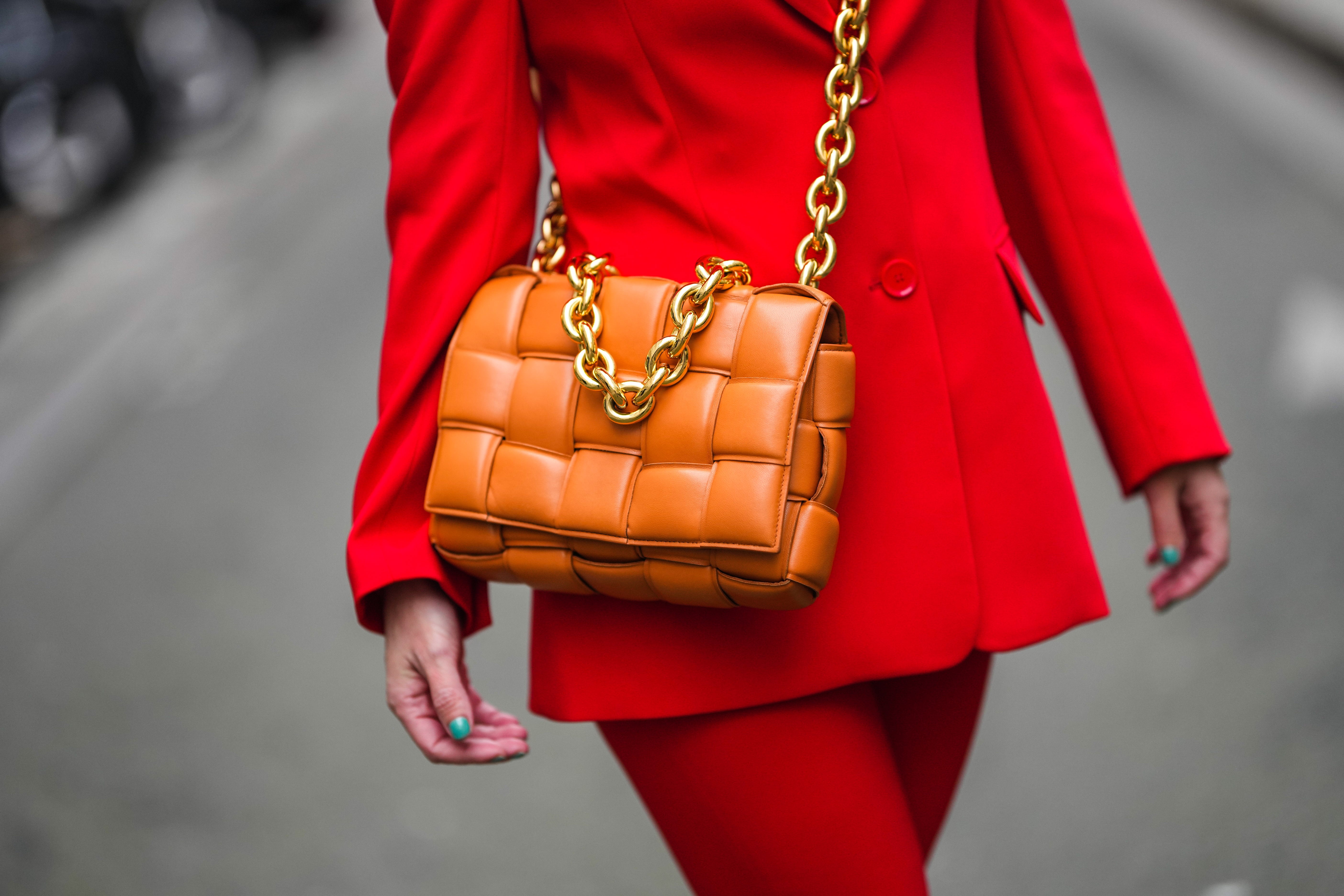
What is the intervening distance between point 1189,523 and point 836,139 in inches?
23.7

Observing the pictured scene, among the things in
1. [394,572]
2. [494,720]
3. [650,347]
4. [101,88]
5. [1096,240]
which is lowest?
[101,88]

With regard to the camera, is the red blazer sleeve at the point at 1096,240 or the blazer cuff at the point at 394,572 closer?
the blazer cuff at the point at 394,572

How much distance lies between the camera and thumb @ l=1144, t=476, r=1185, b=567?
4.07 ft

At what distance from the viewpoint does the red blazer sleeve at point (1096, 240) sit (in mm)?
1191

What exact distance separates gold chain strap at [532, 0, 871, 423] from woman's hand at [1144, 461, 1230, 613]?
0.49 metres

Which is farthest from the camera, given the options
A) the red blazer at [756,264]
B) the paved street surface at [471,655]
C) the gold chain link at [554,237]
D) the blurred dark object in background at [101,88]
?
the blurred dark object in background at [101,88]

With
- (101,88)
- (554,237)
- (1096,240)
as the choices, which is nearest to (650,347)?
(554,237)

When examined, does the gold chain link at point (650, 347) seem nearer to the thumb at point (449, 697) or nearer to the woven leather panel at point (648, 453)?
the woven leather panel at point (648, 453)

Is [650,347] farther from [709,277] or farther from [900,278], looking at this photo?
[900,278]

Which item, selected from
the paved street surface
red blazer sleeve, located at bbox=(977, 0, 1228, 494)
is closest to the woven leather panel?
red blazer sleeve, located at bbox=(977, 0, 1228, 494)

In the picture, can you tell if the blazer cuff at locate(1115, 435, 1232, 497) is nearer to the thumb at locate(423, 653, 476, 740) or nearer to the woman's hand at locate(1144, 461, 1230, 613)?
the woman's hand at locate(1144, 461, 1230, 613)

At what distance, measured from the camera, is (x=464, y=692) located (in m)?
1.06

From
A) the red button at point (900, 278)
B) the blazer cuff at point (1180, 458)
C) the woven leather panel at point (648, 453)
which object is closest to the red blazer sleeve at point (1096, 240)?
the blazer cuff at point (1180, 458)

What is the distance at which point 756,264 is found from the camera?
1.04 metres
